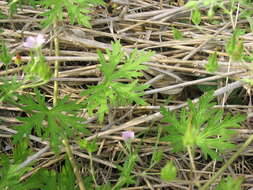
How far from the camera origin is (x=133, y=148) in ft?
6.86

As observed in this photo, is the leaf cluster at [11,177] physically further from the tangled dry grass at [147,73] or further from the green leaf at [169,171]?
the green leaf at [169,171]

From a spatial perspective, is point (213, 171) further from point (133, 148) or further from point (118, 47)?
point (118, 47)

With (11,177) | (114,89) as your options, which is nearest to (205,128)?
(114,89)

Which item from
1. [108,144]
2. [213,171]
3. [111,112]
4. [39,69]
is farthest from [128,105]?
[39,69]

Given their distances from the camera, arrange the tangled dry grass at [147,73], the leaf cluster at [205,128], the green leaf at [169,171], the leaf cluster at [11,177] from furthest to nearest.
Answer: the tangled dry grass at [147,73] → the leaf cluster at [205,128] → the leaf cluster at [11,177] → the green leaf at [169,171]

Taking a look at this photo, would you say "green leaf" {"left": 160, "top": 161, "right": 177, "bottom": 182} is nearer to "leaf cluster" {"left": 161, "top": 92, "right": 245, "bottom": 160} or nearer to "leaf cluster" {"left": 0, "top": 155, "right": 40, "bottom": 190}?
"leaf cluster" {"left": 161, "top": 92, "right": 245, "bottom": 160}

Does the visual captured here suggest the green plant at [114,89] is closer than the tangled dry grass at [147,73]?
Yes

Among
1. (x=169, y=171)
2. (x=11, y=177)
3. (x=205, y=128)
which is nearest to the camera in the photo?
(x=169, y=171)

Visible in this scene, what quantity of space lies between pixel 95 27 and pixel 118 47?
49 cm

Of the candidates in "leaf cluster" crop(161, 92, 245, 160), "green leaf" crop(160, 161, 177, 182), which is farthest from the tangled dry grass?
"green leaf" crop(160, 161, 177, 182)

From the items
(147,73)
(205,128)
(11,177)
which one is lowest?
(11,177)

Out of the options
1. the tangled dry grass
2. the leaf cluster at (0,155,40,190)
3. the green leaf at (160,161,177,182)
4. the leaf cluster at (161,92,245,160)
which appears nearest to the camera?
the green leaf at (160,161,177,182)

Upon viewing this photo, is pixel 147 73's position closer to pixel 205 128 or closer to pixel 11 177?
pixel 205 128

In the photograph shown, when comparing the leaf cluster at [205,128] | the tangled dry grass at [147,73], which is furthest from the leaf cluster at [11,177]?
the leaf cluster at [205,128]
